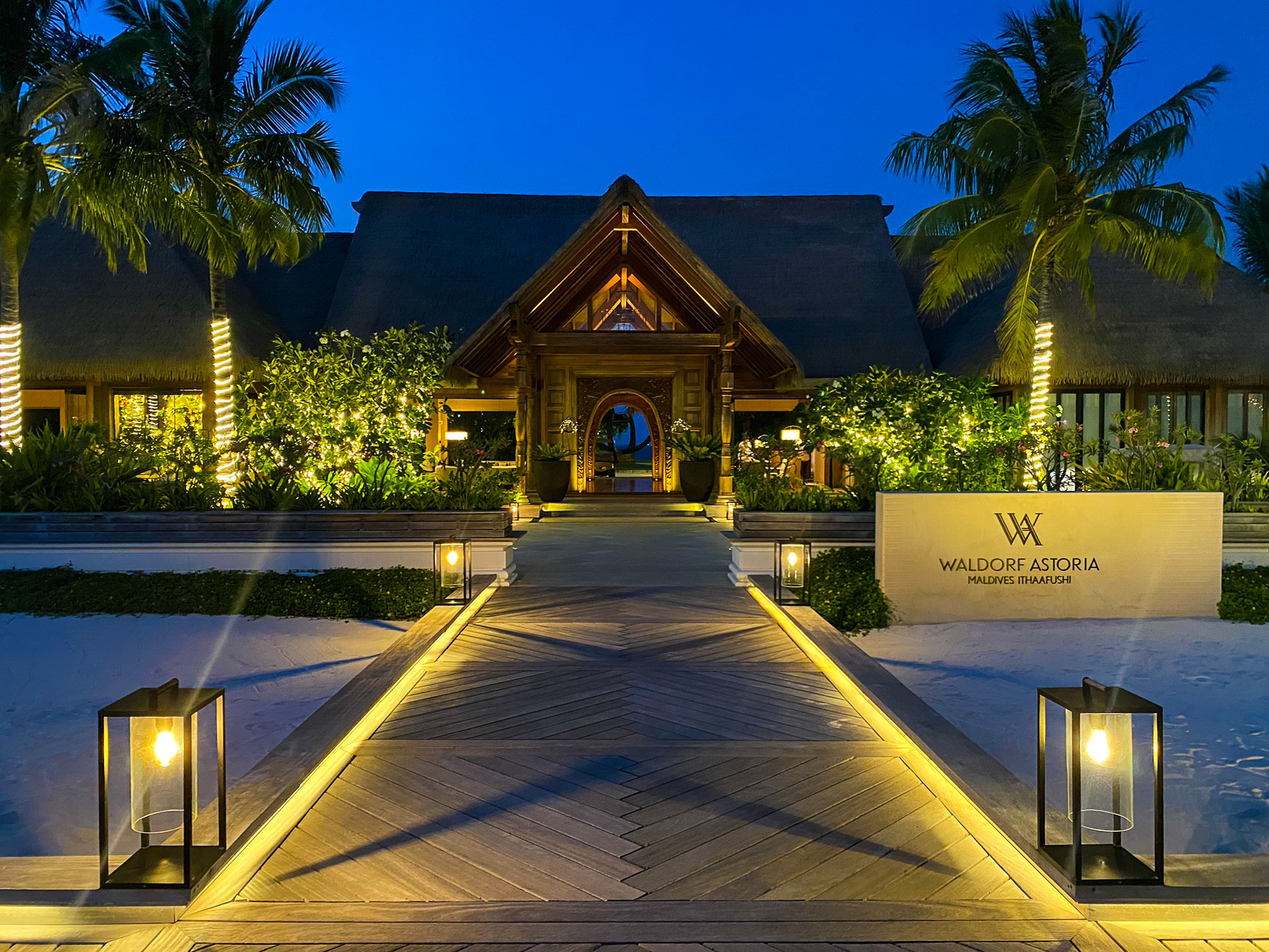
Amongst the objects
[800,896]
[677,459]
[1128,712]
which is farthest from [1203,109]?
[800,896]

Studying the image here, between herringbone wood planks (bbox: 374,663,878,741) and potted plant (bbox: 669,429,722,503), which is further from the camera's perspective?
potted plant (bbox: 669,429,722,503)

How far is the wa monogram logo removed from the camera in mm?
8125

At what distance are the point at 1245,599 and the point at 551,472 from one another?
1033cm

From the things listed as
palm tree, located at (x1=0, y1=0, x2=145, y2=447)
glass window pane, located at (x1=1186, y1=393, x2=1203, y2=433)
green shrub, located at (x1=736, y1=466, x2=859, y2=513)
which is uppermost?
palm tree, located at (x1=0, y1=0, x2=145, y2=447)

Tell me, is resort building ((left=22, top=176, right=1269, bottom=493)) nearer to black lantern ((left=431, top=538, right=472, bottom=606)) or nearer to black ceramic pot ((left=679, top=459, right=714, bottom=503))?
black ceramic pot ((left=679, top=459, right=714, bottom=503))

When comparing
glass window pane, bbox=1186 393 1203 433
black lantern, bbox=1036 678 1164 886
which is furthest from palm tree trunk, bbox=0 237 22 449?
glass window pane, bbox=1186 393 1203 433

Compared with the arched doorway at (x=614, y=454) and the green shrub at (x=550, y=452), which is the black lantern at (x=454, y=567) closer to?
the green shrub at (x=550, y=452)

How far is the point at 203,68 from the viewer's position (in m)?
12.2

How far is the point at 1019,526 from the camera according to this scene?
26.7 feet

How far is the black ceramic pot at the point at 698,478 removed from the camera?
15641 millimetres

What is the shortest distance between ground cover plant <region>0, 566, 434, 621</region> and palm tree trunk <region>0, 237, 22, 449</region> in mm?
5399

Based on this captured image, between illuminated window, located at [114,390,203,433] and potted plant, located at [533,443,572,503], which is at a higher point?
illuminated window, located at [114,390,203,433]

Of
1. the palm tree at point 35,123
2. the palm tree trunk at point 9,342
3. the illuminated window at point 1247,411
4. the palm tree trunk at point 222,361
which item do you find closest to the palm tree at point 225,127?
the palm tree trunk at point 222,361

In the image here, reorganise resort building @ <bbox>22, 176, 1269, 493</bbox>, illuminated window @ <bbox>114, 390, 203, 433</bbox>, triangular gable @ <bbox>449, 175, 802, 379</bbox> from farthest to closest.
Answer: illuminated window @ <bbox>114, 390, 203, 433</bbox>
resort building @ <bbox>22, 176, 1269, 493</bbox>
triangular gable @ <bbox>449, 175, 802, 379</bbox>
